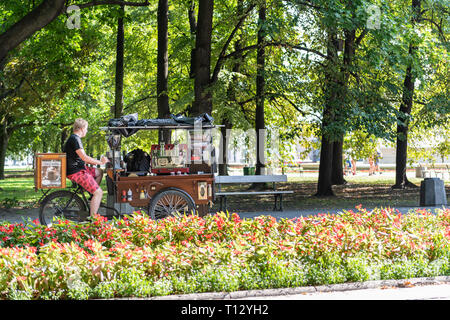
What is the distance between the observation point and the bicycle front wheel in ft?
34.9

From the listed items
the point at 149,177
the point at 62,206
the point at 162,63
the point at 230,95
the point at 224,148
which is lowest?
the point at 62,206

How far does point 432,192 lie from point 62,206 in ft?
32.0

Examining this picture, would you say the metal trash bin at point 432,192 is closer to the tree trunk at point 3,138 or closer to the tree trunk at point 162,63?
the tree trunk at point 162,63

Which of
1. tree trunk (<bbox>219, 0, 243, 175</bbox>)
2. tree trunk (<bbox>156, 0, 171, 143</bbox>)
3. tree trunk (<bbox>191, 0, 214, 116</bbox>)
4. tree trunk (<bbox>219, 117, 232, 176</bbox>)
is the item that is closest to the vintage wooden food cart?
tree trunk (<bbox>191, 0, 214, 116</bbox>)

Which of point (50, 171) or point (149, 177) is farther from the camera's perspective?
point (149, 177)

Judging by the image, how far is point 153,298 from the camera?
6.09 metres

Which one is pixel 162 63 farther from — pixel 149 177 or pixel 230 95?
pixel 149 177

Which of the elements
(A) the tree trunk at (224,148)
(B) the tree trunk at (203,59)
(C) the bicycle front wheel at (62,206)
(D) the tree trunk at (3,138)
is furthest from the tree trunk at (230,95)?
(D) the tree trunk at (3,138)

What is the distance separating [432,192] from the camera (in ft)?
52.5

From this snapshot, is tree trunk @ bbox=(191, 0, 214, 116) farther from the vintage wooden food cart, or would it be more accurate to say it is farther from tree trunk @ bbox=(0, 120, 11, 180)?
tree trunk @ bbox=(0, 120, 11, 180)

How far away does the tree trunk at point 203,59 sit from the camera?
58.6 ft

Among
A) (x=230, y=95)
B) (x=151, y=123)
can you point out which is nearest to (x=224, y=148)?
(x=230, y=95)
